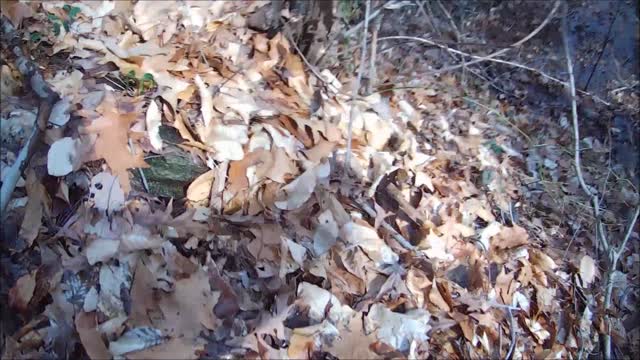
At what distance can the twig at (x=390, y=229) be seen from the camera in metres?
2.90

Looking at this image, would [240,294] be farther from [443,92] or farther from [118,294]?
[443,92]

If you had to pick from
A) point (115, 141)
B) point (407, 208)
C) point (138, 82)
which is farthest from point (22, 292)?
point (407, 208)

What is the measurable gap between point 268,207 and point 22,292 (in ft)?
3.50

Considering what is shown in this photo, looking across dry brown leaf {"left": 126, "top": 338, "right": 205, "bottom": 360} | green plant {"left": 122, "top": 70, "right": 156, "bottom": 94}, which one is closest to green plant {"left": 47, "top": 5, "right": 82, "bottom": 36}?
green plant {"left": 122, "top": 70, "right": 156, "bottom": 94}

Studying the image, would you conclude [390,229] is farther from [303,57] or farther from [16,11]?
[16,11]

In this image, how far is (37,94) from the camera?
7.99 feet

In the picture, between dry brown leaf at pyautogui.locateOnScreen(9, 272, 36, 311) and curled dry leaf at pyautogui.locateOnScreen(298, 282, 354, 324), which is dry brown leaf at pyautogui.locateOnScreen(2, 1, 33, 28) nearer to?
dry brown leaf at pyautogui.locateOnScreen(9, 272, 36, 311)

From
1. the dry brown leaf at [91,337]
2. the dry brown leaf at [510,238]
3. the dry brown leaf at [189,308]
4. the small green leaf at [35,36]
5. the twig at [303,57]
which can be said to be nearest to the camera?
the dry brown leaf at [91,337]

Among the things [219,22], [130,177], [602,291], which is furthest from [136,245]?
[602,291]

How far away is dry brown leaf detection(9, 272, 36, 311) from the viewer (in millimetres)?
1990

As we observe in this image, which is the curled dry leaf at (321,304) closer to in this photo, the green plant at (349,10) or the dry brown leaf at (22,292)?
the dry brown leaf at (22,292)

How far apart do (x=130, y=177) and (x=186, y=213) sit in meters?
0.29

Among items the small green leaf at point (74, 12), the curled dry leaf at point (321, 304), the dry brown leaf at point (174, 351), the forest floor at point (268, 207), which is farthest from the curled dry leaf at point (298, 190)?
the small green leaf at point (74, 12)

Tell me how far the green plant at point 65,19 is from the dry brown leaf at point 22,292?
1.33 metres
